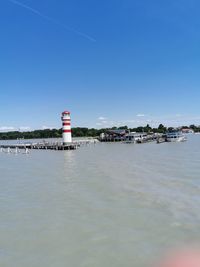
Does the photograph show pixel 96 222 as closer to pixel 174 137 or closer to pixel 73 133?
pixel 174 137

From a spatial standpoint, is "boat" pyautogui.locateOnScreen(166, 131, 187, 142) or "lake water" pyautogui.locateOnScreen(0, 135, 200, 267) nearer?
"lake water" pyautogui.locateOnScreen(0, 135, 200, 267)

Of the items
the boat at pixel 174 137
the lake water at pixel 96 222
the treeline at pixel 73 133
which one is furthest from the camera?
the treeline at pixel 73 133

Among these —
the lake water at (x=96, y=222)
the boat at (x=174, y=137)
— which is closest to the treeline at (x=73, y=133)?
the boat at (x=174, y=137)

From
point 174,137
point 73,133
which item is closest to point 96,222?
point 174,137

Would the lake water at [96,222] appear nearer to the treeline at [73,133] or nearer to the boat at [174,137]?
the boat at [174,137]

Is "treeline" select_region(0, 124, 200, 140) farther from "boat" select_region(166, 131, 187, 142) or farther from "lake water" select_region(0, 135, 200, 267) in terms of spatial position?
"lake water" select_region(0, 135, 200, 267)

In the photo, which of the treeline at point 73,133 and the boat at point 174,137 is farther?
the treeline at point 73,133

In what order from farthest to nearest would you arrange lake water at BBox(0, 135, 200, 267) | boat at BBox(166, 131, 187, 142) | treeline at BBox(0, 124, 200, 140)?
treeline at BBox(0, 124, 200, 140) < boat at BBox(166, 131, 187, 142) < lake water at BBox(0, 135, 200, 267)

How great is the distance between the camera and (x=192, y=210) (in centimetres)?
1371

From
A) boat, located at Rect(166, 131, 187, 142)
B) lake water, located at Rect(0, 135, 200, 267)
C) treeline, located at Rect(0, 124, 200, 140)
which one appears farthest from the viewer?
treeline, located at Rect(0, 124, 200, 140)

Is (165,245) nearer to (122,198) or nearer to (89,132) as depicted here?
(122,198)

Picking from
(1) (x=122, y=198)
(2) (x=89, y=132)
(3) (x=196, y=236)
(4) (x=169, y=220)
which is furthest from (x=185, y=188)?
(2) (x=89, y=132)

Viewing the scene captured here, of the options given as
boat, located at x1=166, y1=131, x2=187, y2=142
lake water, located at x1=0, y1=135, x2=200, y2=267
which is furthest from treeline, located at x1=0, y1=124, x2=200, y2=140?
lake water, located at x1=0, y1=135, x2=200, y2=267

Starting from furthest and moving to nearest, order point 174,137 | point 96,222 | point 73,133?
point 73,133, point 174,137, point 96,222
